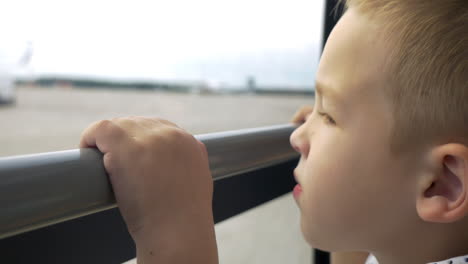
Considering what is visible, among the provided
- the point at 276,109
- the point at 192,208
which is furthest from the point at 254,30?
the point at 192,208

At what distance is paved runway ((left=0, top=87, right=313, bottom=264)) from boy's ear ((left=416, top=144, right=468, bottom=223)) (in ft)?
2.49

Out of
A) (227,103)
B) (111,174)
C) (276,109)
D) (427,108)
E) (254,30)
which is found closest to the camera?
(111,174)

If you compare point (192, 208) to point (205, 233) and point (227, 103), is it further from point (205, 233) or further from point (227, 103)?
point (227, 103)

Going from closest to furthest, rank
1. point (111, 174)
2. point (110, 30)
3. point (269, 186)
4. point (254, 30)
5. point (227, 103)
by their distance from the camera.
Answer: point (111, 174), point (269, 186), point (110, 30), point (254, 30), point (227, 103)

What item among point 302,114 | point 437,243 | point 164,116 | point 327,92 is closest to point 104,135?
point 327,92

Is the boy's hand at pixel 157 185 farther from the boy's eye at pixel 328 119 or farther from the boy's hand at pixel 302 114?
the boy's hand at pixel 302 114

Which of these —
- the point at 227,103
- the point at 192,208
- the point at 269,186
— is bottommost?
the point at 227,103

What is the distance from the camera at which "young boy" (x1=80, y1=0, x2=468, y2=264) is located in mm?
418

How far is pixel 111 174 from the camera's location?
1.30ft

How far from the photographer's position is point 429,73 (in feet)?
1.63

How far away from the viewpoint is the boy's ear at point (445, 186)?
49 cm

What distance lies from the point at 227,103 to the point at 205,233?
219 cm

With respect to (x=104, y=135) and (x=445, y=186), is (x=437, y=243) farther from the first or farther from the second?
(x=104, y=135)

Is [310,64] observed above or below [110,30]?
below
